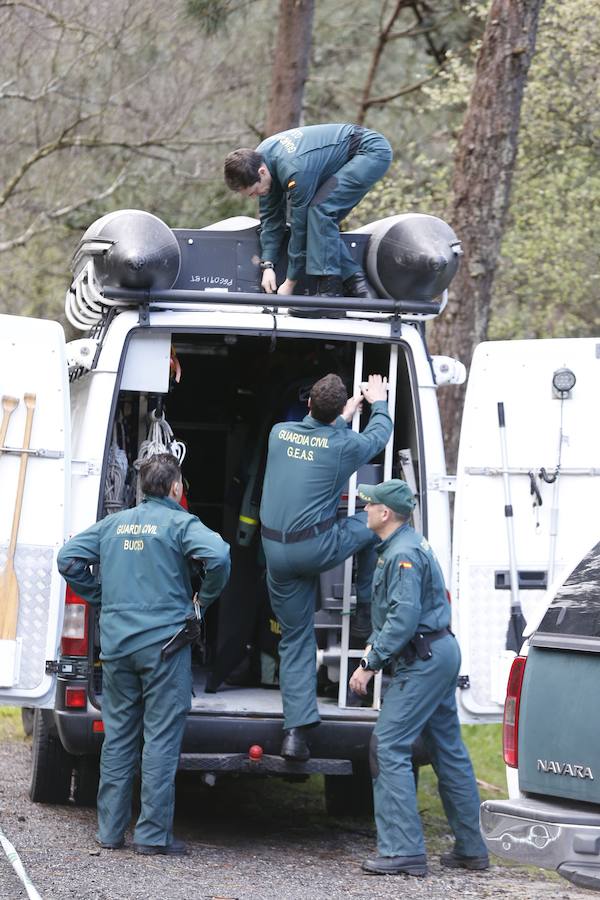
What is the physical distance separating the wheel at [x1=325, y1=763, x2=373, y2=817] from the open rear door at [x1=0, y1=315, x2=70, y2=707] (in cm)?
205

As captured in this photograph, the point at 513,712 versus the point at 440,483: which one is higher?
the point at 440,483

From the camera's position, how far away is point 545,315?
16688mm

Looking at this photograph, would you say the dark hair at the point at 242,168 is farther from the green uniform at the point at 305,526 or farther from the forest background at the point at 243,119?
the forest background at the point at 243,119

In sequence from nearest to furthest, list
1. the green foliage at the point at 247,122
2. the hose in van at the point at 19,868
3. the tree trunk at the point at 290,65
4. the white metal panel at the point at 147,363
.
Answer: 1. the hose in van at the point at 19,868
2. the white metal panel at the point at 147,363
3. the tree trunk at the point at 290,65
4. the green foliage at the point at 247,122

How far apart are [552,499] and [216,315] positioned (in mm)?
1669

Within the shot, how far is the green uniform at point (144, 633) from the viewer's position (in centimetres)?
541

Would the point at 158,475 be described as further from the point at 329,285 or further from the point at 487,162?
the point at 487,162

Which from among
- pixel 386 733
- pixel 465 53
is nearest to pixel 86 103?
pixel 465 53

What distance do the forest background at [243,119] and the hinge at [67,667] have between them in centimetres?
1015

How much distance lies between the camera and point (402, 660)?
17.9ft

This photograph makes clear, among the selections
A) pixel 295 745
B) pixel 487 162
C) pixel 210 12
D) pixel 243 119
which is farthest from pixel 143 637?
pixel 243 119

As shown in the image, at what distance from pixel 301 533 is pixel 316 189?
5.42 feet

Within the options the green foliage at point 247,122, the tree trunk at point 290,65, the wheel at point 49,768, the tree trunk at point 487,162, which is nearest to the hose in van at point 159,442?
the wheel at point 49,768

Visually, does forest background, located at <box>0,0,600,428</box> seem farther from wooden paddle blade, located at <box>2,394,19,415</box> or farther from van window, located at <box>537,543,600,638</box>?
van window, located at <box>537,543,600,638</box>
